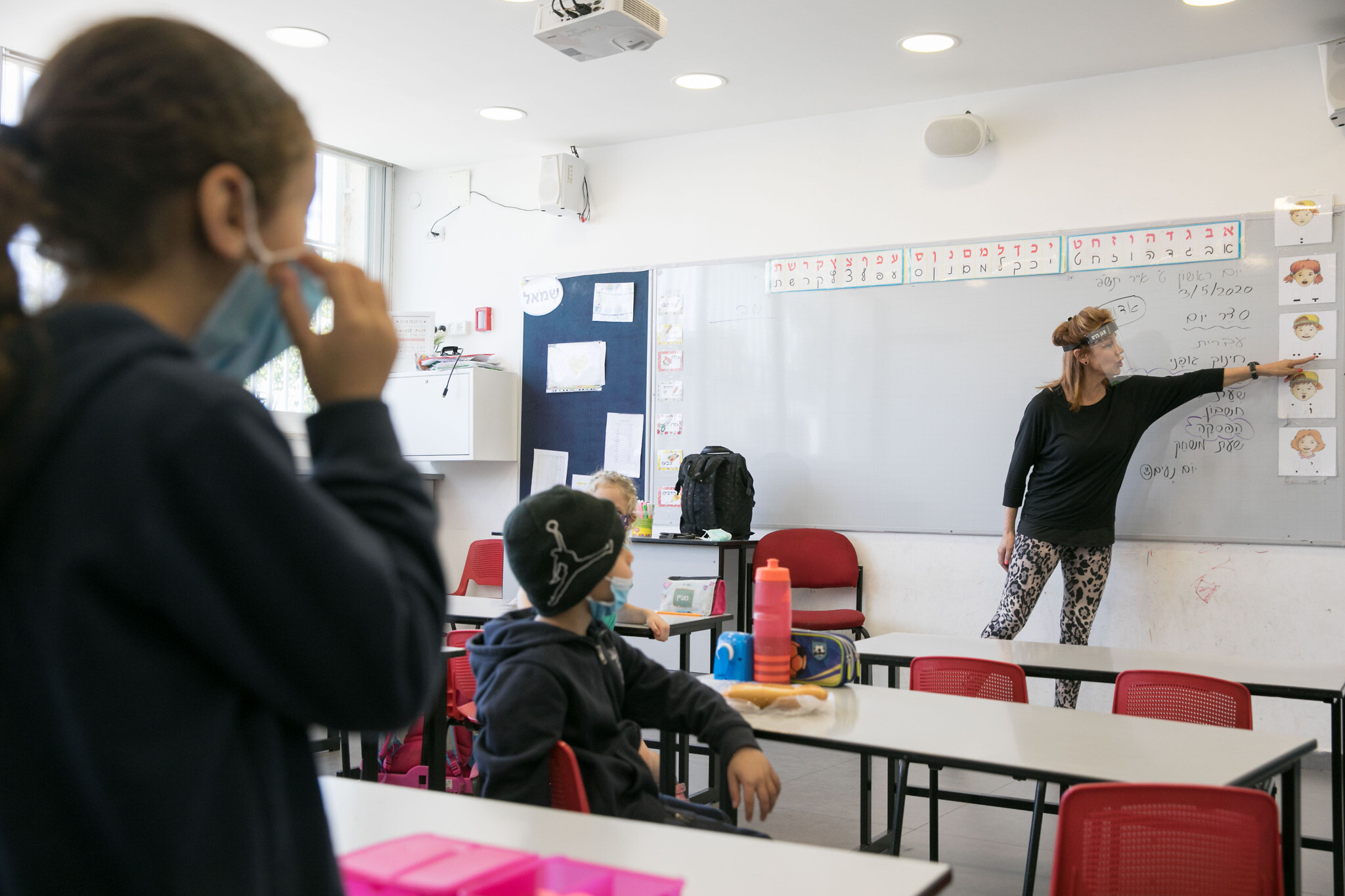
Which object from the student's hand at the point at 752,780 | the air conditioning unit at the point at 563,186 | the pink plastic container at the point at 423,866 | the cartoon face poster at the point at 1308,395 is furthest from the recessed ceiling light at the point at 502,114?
the pink plastic container at the point at 423,866

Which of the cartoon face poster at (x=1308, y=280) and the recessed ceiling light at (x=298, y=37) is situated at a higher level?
the recessed ceiling light at (x=298, y=37)

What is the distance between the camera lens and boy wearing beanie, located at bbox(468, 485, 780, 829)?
5.75ft

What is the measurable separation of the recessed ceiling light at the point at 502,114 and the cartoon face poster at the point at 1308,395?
3.70 meters

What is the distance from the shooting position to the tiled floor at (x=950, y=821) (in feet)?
10.5

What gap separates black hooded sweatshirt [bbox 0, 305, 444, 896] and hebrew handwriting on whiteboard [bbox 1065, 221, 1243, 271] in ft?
15.8

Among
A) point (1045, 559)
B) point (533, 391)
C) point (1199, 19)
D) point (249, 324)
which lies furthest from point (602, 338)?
point (249, 324)

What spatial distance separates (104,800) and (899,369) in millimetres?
4946

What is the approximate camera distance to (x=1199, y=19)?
14.0 feet

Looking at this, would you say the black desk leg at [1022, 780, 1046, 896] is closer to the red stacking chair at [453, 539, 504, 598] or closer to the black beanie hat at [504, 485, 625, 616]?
the black beanie hat at [504, 485, 625, 616]

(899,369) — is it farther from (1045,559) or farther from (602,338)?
(602,338)

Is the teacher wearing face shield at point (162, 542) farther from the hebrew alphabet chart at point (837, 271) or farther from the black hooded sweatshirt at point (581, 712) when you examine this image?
the hebrew alphabet chart at point (837, 271)

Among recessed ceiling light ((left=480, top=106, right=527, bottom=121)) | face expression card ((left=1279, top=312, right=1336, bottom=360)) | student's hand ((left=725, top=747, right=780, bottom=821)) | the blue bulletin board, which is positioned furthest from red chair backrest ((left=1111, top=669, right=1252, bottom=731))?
recessed ceiling light ((left=480, top=106, right=527, bottom=121))

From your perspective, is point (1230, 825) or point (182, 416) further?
point (1230, 825)

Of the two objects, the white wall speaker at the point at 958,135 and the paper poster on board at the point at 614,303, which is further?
the paper poster on board at the point at 614,303
